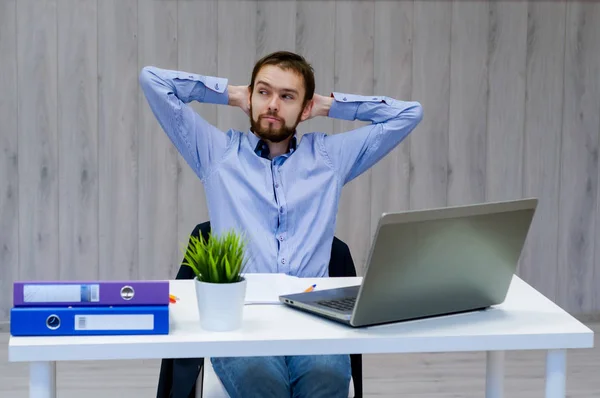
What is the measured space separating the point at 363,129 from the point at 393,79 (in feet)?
4.56

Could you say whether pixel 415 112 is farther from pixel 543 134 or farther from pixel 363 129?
pixel 543 134

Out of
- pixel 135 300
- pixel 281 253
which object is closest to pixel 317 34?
pixel 281 253

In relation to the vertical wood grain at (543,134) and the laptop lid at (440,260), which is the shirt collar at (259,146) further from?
the vertical wood grain at (543,134)

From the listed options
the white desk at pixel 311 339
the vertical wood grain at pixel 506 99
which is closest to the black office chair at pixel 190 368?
the white desk at pixel 311 339

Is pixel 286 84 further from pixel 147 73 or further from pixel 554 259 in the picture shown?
pixel 554 259

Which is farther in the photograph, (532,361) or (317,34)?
(317,34)

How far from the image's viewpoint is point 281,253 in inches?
94.7

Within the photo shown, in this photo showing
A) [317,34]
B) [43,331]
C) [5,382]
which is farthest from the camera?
[317,34]

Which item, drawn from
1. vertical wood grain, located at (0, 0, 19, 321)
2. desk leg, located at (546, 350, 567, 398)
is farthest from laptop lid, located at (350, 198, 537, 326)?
vertical wood grain, located at (0, 0, 19, 321)

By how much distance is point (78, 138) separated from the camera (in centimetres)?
379

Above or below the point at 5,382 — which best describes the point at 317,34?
above

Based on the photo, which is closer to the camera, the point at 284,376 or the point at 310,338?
the point at 310,338

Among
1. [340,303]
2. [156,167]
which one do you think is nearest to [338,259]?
[340,303]

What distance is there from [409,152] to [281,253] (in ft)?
5.64
